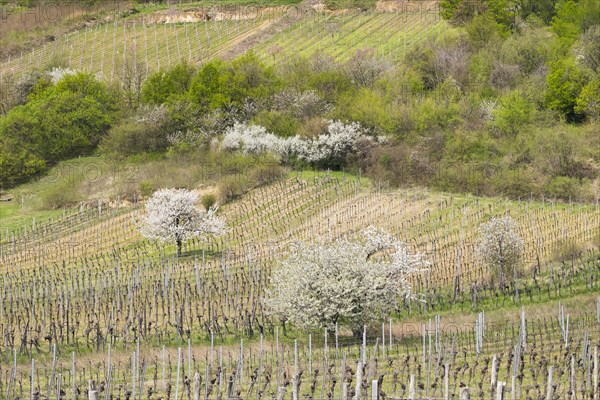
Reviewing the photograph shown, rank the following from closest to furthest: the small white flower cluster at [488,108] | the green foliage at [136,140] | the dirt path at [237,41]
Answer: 1. the small white flower cluster at [488,108]
2. the green foliage at [136,140]
3. the dirt path at [237,41]

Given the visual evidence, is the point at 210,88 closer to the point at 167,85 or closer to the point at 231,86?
the point at 231,86

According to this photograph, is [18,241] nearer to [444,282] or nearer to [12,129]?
[12,129]

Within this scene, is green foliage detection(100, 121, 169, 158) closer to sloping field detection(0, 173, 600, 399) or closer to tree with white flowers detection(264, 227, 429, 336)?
sloping field detection(0, 173, 600, 399)

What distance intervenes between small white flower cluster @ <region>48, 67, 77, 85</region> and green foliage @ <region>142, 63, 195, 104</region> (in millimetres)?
9295

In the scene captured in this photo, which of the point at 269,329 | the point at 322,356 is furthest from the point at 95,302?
the point at 322,356

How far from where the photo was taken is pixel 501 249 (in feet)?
130

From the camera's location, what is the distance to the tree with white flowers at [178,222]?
2002 inches

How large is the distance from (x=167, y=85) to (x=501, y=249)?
41768 millimetres

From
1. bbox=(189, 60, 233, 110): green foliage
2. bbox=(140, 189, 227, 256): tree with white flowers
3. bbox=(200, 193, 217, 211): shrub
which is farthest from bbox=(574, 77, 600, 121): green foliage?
bbox=(140, 189, 227, 256): tree with white flowers

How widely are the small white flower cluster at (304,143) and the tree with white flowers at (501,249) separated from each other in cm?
2600

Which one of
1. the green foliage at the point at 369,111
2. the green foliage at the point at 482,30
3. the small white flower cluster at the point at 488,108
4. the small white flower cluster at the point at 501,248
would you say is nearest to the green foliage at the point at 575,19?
the green foliage at the point at 482,30

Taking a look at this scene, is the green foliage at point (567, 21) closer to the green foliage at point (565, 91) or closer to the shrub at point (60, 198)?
the green foliage at point (565, 91)

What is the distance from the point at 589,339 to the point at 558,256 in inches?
435

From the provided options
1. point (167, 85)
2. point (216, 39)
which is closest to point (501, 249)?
point (167, 85)
